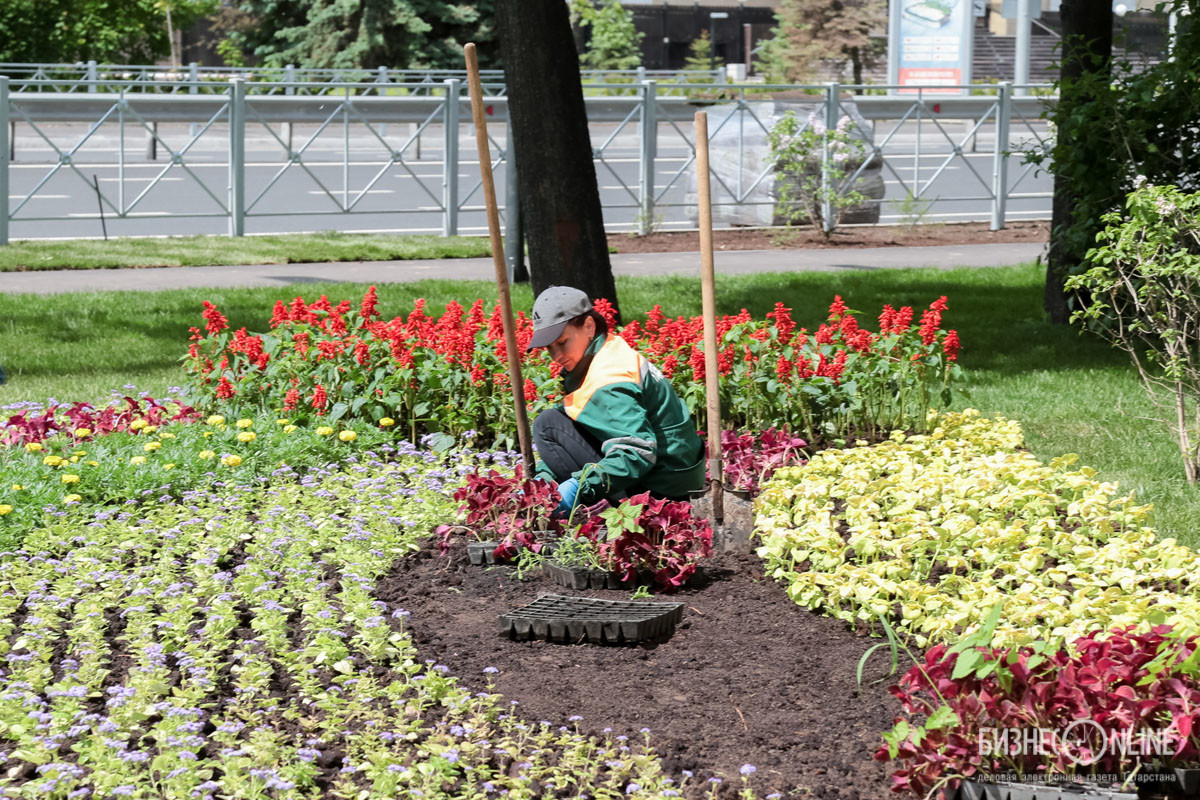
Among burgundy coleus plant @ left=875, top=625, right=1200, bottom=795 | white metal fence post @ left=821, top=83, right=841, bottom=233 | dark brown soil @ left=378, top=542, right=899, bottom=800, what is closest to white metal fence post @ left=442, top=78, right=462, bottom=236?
white metal fence post @ left=821, top=83, right=841, bottom=233

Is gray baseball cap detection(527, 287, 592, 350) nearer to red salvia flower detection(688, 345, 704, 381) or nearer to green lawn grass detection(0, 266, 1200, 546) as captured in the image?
red salvia flower detection(688, 345, 704, 381)

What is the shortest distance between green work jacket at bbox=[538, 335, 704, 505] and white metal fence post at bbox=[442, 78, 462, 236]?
11.7 metres

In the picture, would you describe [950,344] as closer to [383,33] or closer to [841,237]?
[841,237]

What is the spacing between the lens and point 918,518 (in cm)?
469

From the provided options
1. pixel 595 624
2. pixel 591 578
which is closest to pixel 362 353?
pixel 591 578

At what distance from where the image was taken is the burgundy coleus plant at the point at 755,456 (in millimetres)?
5758

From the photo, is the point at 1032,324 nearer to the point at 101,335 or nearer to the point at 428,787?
the point at 101,335

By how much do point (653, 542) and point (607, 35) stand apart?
4521cm

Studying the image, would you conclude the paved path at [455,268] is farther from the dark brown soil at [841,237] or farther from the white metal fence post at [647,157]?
the white metal fence post at [647,157]

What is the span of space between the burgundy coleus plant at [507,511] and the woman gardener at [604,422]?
8 centimetres

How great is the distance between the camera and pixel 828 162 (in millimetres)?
16531

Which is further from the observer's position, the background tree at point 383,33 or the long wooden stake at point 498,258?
the background tree at point 383,33

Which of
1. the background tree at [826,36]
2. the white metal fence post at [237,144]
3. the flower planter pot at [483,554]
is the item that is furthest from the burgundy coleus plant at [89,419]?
the background tree at [826,36]

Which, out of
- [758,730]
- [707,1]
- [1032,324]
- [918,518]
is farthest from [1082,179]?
[707,1]
